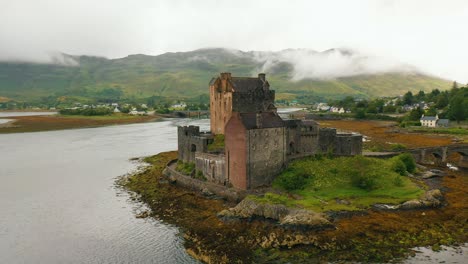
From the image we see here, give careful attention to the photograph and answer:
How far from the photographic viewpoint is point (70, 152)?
3344 inches

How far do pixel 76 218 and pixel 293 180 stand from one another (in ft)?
80.6

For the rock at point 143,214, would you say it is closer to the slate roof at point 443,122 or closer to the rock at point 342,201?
the rock at point 342,201

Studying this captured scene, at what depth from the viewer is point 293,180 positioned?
139ft

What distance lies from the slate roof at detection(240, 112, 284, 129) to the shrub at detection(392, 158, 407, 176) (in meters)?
16.2

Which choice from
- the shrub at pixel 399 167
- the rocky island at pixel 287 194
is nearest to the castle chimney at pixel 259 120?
the rocky island at pixel 287 194

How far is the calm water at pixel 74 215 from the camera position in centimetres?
3278

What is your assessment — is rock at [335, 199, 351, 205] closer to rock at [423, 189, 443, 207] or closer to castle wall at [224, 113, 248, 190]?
rock at [423, 189, 443, 207]

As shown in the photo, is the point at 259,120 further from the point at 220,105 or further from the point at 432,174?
the point at 432,174

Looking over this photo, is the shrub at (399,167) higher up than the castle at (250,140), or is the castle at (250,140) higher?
the castle at (250,140)

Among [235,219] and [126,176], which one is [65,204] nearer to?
[126,176]

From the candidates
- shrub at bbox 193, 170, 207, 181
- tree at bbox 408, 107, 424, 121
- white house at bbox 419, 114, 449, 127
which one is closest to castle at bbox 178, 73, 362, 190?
shrub at bbox 193, 170, 207, 181

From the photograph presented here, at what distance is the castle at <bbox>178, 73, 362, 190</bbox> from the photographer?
42.4 meters

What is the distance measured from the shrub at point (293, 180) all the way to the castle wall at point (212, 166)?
6.74 meters

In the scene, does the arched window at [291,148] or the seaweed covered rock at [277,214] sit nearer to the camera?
the seaweed covered rock at [277,214]
